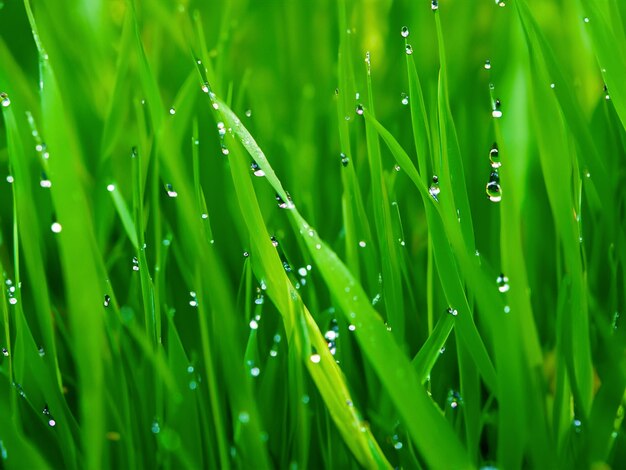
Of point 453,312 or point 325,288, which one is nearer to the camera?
point 453,312

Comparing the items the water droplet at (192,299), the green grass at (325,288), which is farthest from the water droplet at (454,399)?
the water droplet at (192,299)

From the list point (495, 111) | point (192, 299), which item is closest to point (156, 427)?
point (192, 299)

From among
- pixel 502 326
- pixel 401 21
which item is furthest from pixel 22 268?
pixel 401 21

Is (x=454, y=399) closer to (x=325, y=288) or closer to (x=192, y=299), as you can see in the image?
(x=325, y=288)

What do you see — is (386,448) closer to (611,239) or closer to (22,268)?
(611,239)

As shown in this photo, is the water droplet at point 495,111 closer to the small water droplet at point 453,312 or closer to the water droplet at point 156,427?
the small water droplet at point 453,312

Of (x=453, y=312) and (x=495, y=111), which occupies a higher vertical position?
(x=495, y=111)

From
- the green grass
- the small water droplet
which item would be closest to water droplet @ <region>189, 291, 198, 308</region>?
the green grass

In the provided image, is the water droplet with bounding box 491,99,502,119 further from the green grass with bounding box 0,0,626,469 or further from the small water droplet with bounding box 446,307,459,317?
the small water droplet with bounding box 446,307,459,317

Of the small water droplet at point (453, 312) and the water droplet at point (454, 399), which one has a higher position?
the small water droplet at point (453, 312)
